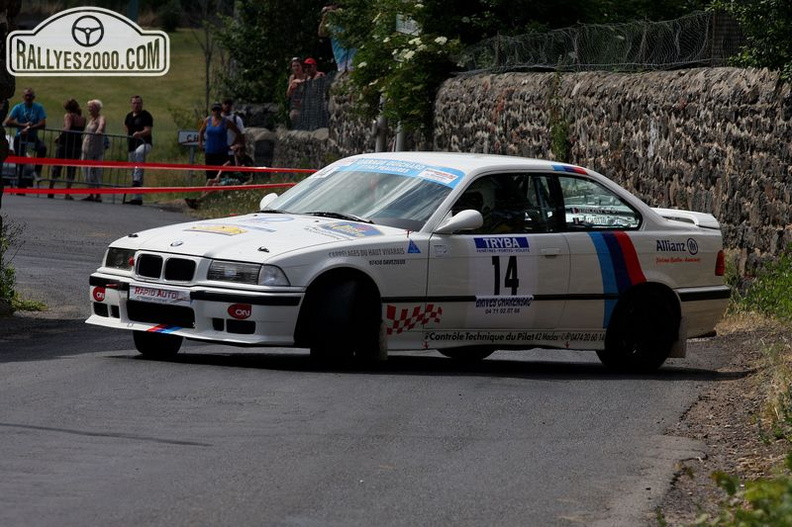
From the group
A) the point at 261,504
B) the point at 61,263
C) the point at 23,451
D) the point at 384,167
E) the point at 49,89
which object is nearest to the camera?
the point at 261,504

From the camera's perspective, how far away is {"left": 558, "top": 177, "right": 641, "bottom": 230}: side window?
11.8 meters

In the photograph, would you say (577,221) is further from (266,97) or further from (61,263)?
(266,97)

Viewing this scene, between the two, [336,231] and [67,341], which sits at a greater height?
[336,231]

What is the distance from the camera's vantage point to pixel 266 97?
40500mm

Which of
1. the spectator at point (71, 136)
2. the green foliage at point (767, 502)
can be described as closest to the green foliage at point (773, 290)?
the green foliage at point (767, 502)

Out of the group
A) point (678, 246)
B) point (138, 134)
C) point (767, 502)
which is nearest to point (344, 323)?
point (678, 246)

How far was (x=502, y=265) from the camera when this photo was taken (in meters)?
11.2

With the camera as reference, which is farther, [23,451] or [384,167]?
[384,167]

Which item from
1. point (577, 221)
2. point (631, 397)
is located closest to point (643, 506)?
point (631, 397)

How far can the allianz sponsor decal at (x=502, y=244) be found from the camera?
11.2m

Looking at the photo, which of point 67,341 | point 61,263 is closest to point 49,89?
point 61,263

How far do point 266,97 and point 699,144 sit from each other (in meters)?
24.8

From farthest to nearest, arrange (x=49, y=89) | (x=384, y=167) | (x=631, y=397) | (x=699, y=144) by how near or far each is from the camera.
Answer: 1. (x=49, y=89)
2. (x=699, y=144)
3. (x=384, y=167)
4. (x=631, y=397)

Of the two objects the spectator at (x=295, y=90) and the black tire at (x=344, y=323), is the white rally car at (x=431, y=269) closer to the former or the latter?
the black tire at (x=344, y=323)
